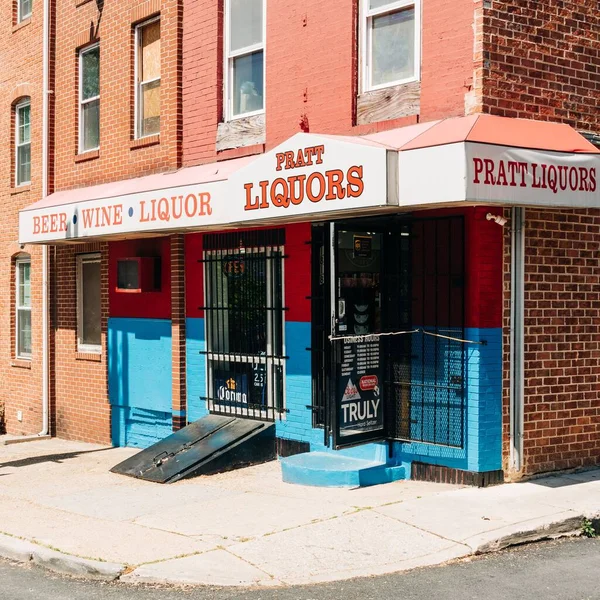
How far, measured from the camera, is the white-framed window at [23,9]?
16.6 meters

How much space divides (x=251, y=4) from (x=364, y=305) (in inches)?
171

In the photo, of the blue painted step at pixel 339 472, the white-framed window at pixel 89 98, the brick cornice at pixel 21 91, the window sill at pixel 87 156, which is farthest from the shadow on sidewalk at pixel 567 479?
the brick cornice at pixel 21 91

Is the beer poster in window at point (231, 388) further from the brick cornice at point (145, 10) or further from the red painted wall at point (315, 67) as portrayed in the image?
the brick cornice at point (145, 10)

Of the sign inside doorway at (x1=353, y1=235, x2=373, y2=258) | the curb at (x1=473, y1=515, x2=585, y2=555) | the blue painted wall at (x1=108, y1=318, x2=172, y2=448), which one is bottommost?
the curb at (x1=473, y1=515, x2=585, y2=555)

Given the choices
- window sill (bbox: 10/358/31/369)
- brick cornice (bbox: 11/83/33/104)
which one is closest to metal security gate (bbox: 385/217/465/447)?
window sill (bbox: 10/358/31/369)

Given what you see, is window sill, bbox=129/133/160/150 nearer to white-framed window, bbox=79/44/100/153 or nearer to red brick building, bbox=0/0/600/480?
red brick building, bbox=0/0/600/480

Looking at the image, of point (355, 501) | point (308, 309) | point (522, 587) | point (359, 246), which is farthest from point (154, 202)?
point (522, 587)

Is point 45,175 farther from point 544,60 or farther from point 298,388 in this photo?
point 544,60

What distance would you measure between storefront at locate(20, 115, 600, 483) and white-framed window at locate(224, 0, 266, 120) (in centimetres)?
92

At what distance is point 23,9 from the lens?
16.8 meters

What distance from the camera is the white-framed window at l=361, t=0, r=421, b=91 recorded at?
9.50 meters

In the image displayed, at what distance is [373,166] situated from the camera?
8211 millimetres

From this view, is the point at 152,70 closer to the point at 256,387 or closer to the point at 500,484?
the point at 256,387

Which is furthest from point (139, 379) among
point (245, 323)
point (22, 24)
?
point (22, 24)
